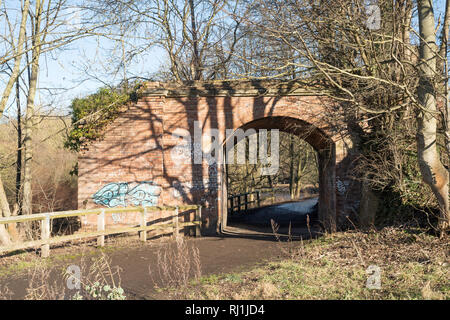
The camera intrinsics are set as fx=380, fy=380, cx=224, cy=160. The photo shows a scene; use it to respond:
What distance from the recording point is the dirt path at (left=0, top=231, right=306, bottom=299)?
19.1ft

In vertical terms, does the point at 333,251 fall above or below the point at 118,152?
below

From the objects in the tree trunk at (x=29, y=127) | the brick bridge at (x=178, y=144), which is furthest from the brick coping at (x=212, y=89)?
the tree trunk at (x=29, y=127)

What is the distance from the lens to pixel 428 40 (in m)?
7.03

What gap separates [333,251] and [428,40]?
4.37m

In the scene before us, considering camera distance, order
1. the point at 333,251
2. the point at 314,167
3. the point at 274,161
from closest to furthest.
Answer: the point at 333,251 < the point at 274,161 < the point at 314,167

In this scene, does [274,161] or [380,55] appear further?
[274,161]

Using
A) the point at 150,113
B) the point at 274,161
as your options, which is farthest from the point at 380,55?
the point at 274,161

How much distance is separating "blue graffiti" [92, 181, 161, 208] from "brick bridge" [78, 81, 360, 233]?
0.03 meters

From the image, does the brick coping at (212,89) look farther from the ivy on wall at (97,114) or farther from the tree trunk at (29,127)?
the tree trunk at (29,127)

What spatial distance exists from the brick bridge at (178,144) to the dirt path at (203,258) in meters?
1.90

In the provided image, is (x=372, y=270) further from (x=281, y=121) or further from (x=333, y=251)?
(x=281, y=121)

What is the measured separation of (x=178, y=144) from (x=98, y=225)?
3889mm

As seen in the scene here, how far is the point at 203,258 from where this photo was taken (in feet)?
26.7
